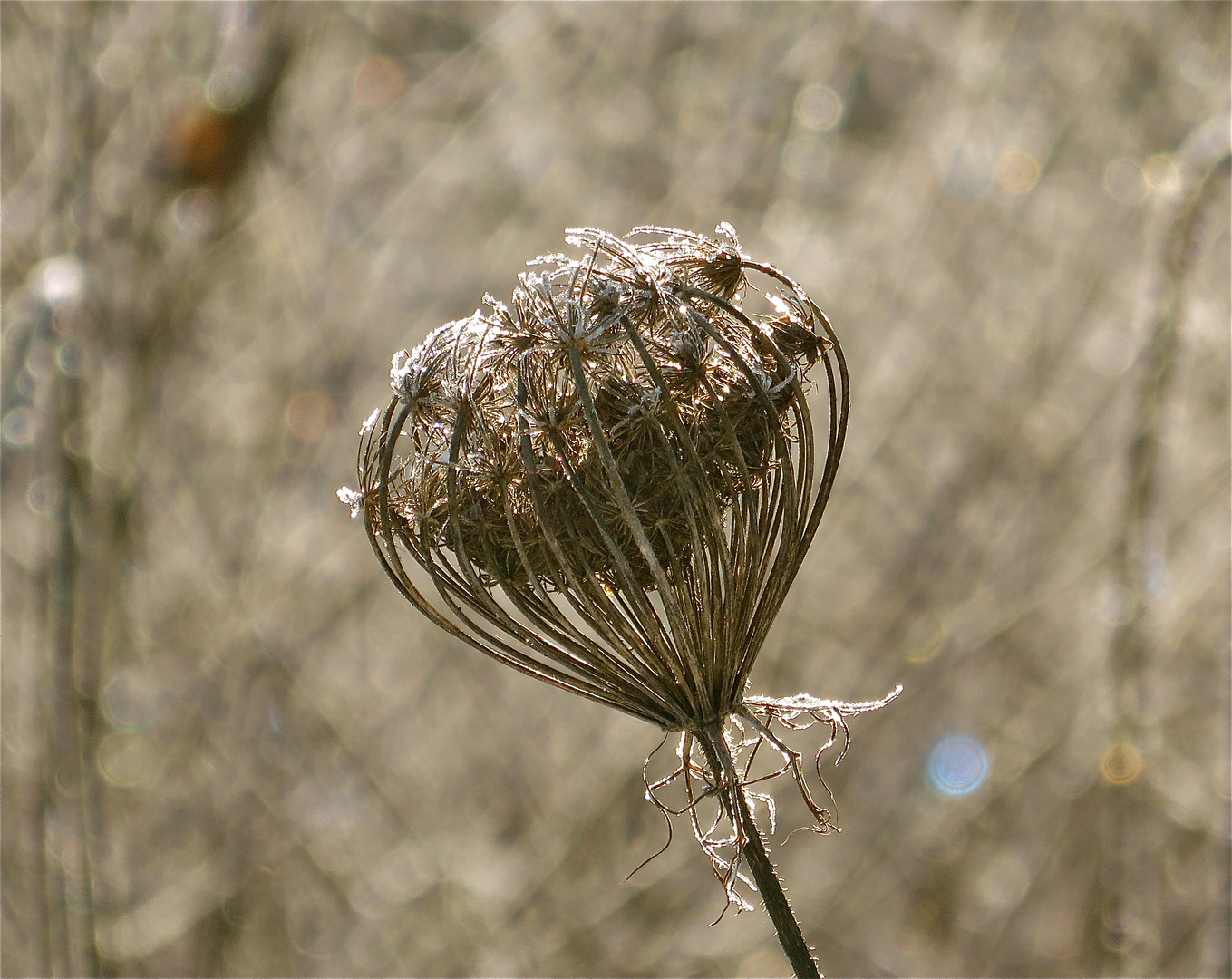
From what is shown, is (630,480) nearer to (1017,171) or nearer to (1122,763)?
(1122,763)

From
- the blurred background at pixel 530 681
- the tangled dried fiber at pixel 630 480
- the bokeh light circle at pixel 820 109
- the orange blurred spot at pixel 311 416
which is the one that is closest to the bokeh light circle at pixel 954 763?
the blurred background at pixel 530 681

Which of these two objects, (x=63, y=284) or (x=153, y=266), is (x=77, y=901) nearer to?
(x=63, y=284)

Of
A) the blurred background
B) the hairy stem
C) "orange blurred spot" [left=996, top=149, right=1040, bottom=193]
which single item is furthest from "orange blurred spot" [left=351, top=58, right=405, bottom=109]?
the hairy stem

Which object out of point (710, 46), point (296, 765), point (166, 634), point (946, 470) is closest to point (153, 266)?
point (166, 634)

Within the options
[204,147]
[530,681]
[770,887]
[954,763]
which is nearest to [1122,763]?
[954,763]

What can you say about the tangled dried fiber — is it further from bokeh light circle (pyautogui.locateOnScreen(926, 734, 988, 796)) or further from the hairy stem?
bokeh light circle (pyautogui.locateOnScreen(926, 734, 988, 796))
